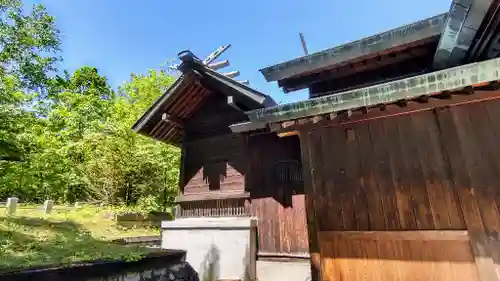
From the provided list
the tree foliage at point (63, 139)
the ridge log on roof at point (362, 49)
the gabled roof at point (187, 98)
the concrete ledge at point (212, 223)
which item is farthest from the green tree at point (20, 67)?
the ridge log on roof at point (362, 49)

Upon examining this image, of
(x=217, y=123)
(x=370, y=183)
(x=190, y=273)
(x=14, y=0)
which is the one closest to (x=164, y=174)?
(x=217, y=123)

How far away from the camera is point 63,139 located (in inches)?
826

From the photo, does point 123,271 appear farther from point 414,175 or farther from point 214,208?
point 414,175

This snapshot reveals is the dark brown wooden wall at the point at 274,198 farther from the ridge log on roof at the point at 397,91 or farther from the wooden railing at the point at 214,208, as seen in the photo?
the ridge log on roof at the point at 397,91

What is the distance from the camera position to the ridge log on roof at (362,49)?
407 centimetres

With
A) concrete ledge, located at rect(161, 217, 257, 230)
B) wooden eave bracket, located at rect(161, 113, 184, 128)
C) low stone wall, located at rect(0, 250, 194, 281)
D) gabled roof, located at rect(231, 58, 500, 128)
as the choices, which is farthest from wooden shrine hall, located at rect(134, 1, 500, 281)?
wooden eave bracket, located at rect(161, 113, 184, 128)

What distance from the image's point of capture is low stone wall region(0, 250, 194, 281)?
3463mm

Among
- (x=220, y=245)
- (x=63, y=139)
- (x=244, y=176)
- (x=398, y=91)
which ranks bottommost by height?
(x=220, y=245)

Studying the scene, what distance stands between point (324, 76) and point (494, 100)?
9.07 feet

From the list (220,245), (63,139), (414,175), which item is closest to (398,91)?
(414,175)

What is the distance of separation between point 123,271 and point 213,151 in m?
5.21

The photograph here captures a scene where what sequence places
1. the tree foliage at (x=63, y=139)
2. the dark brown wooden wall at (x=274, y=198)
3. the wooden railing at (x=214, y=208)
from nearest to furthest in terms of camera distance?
the dark brown wooden wall at (x=274, y=198) < the wooden railing at (x=214, y=208) < the tree foliage at (x=63, y=139)

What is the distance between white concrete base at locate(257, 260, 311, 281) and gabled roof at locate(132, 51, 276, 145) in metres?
4.27

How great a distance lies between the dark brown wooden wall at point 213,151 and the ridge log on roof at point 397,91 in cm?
449
